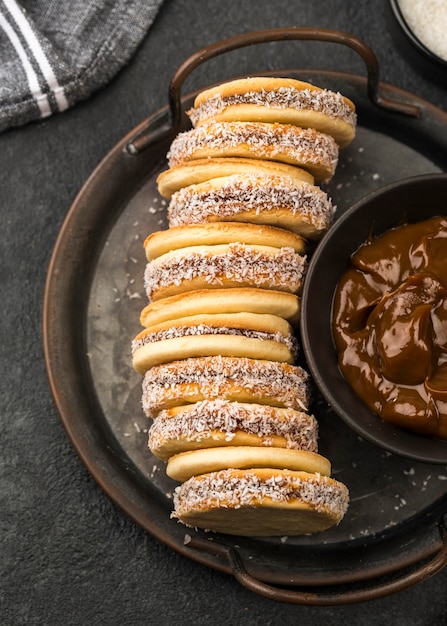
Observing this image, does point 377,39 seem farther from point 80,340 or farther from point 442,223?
point 80,340

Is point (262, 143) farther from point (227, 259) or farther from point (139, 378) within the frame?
point (139, 378)

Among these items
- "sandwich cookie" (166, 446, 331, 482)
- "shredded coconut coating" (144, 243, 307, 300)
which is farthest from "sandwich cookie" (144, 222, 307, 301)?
"sandwich cookie" (166, 446, 331, 482)

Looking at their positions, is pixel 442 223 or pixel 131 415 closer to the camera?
pixel 442 223

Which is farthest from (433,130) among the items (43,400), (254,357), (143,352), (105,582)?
(105,582)

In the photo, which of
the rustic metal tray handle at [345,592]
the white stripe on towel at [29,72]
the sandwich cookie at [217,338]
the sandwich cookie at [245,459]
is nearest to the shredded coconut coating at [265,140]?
the sandwich cookie at [217,338]

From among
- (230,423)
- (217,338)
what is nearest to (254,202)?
(217,338)

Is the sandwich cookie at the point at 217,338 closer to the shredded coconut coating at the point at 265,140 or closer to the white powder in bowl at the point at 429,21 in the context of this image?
the shredded coconut coating at the point at 265,140

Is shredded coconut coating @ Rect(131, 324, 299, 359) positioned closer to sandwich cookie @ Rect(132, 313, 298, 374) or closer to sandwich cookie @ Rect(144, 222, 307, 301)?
sandwich cookie @ Rect(132, 313, 298, 374)
